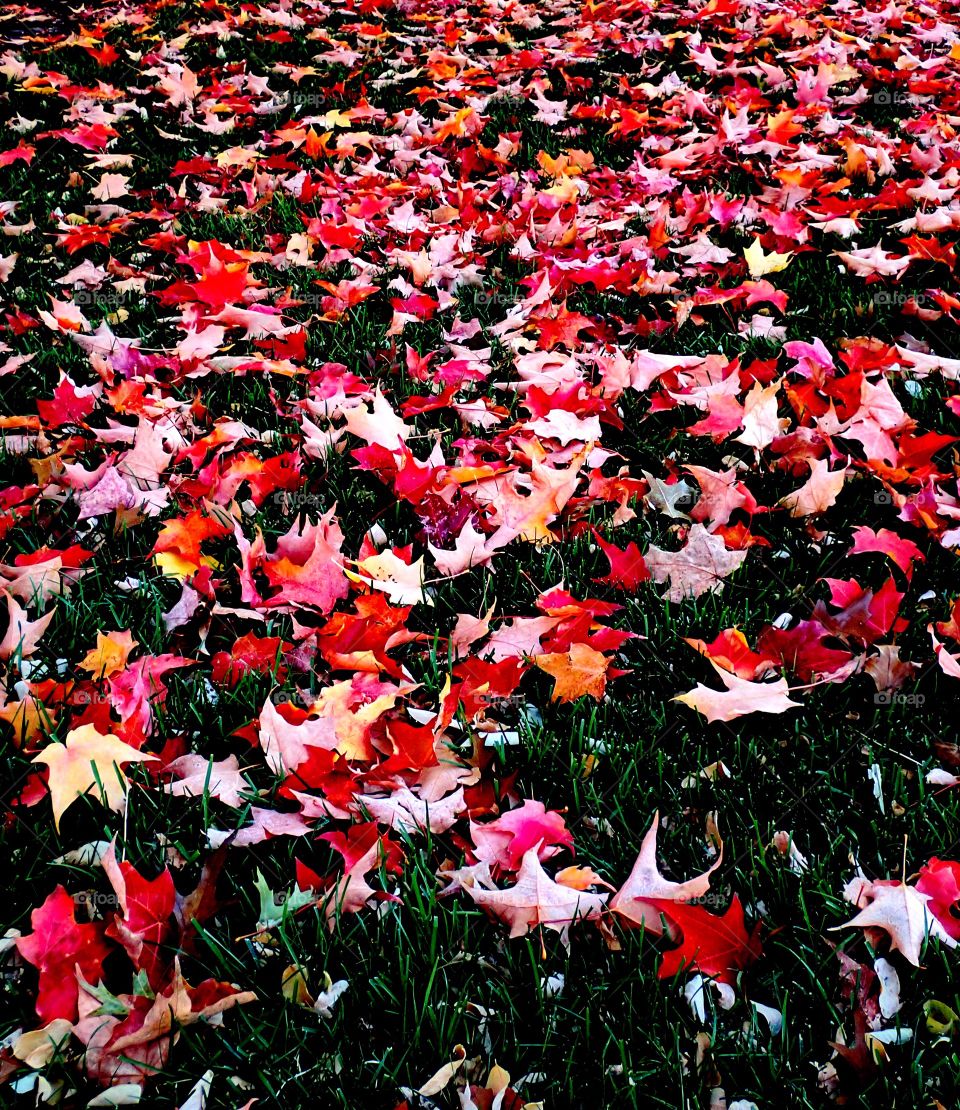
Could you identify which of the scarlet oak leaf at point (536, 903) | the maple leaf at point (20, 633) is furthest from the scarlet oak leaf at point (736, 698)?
the maple leaf at point (20, 633)

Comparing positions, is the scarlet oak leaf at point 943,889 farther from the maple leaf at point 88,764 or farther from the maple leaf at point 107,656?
the maple leaf at point 107,656

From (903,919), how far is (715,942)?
28 cm

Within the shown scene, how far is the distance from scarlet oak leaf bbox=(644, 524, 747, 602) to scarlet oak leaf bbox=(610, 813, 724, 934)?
70 centimetres

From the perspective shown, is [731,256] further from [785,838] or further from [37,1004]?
[37,1004]

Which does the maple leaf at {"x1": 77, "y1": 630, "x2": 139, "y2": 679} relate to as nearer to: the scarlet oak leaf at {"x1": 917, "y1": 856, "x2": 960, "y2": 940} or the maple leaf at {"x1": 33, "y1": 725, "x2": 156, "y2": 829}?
the maple leaf at {"x1": 33, "y1": 725, "x2": 156, "y2": 829}

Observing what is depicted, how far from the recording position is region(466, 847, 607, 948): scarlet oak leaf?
1.36 meters

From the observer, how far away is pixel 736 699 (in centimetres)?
167

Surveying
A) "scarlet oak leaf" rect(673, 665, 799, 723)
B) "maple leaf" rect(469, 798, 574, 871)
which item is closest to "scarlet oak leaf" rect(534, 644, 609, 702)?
"scarlet oak leaf" rect(673, 665, 799, 723)

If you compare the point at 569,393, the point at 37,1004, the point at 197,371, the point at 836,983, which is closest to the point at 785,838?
the point at 836,983

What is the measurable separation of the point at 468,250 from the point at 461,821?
8.06 feet

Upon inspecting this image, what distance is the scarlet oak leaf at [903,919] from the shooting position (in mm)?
1303

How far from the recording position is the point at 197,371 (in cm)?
275

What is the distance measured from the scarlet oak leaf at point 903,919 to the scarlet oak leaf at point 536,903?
1.22 feet

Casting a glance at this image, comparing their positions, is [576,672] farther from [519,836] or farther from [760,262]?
[760,262]
